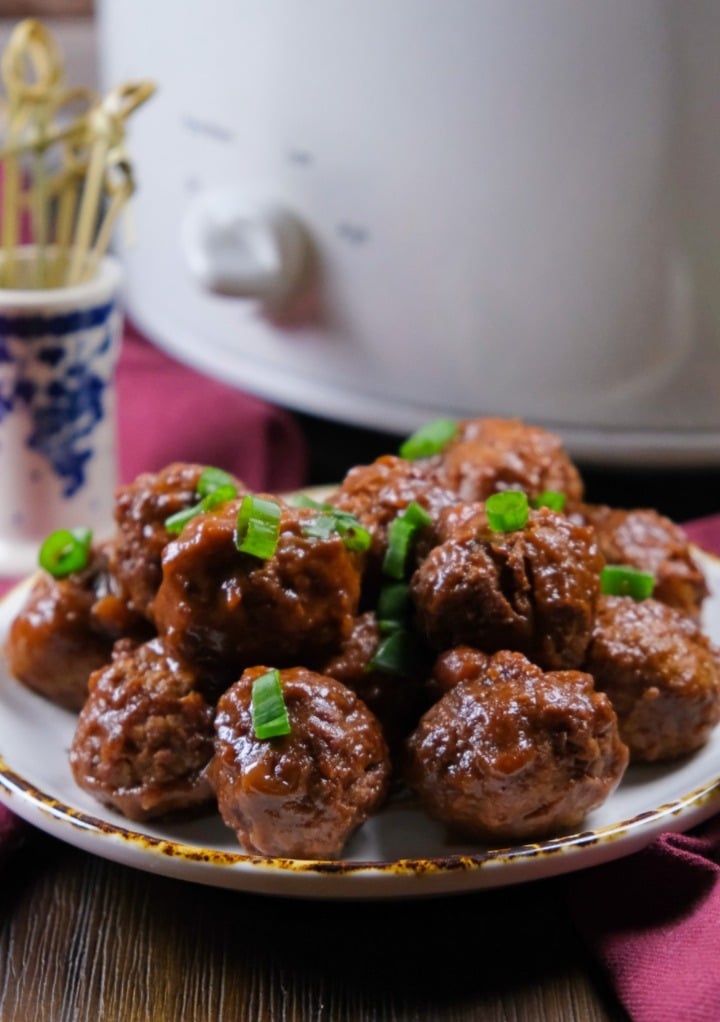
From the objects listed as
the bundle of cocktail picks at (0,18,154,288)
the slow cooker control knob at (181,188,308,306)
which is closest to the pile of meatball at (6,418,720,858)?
the slow cooker control knob at (181,188,308,306)

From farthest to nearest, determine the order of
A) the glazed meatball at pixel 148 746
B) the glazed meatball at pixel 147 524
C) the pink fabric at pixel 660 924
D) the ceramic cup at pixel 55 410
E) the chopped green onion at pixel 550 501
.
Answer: the ceramic cup at pixel 55 410, the chopped green onion at pixel 550 501, the glazed meatball at pixel 147 524, the glazed meatball at pixel 148 746, the pink fabric at pixel 660 924

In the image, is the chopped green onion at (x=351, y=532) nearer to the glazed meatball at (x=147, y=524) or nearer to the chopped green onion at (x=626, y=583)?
the glazed meatball at (x=147, y=524)

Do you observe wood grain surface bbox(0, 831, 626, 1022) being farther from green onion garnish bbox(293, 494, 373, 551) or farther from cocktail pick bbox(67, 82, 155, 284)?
cocktail pick bbox(67, 82, 155, 284)

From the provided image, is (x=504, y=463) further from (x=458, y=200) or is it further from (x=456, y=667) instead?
(x=458, y=200)

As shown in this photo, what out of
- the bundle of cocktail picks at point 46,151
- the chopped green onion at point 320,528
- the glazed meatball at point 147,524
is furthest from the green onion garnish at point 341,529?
the bundle of cocktail picks at point 46,151

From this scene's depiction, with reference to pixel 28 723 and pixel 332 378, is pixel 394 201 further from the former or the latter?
pixel 28 723

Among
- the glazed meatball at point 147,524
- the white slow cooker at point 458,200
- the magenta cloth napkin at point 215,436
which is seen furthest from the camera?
the magenta cloth napkin at point 215,436

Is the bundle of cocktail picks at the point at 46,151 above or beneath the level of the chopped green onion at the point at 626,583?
above

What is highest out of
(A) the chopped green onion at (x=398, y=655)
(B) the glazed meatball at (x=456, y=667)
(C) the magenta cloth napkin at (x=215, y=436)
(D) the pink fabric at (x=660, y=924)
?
(B) the glazed meatball at (x=456, y=667)
